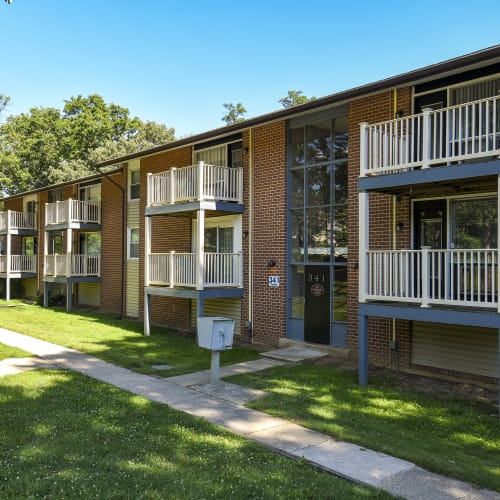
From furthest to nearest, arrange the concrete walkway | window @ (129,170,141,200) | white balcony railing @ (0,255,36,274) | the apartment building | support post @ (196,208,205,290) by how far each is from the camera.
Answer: white balcony railing @ (0,255,36,274) → window @ (129,170,141,200) → support post @ (196,208,205,290) → the apartment building → the concrete walkway

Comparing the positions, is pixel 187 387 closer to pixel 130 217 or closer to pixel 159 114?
pixel 130 217

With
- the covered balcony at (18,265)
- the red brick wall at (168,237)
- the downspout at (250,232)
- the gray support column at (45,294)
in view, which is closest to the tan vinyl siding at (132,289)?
the red brick wall at (168,237)

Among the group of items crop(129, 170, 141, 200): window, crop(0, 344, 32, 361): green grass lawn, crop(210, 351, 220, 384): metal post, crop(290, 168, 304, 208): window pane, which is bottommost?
crop(0, 344, 32, 361): green grass lawn

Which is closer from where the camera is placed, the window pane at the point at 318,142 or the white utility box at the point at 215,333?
the white utility box at the point at 215,333

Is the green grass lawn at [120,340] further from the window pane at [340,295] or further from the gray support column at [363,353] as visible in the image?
the gray support column at [363,353]

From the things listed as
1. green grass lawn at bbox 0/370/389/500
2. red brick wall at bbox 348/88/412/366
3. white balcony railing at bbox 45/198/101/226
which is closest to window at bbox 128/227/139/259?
white balcony railing at bbox 45/198/101/226

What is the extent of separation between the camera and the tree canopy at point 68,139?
4197 cm

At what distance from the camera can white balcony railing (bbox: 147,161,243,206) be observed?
1350 cm

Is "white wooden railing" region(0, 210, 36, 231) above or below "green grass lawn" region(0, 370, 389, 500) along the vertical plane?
above

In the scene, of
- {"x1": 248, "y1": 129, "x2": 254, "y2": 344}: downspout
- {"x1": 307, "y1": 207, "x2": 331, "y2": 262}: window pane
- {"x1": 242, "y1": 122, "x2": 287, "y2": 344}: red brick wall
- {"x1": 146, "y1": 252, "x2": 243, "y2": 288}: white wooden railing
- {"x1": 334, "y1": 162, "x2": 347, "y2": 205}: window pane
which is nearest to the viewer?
{"x1": 334, "y1": 162, "x2": 347, "y2": 205}: window pane

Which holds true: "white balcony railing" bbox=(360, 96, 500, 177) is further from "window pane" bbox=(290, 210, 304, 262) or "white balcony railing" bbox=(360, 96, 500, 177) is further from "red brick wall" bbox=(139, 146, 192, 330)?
"red brick wall" bbox=(139, 146, 192, 330)

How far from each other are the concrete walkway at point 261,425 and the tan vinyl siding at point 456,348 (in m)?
3.05

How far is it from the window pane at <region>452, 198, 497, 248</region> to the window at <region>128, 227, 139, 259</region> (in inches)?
505

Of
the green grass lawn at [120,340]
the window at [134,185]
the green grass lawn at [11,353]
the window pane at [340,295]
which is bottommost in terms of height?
the green grass lawn at [120,340]
